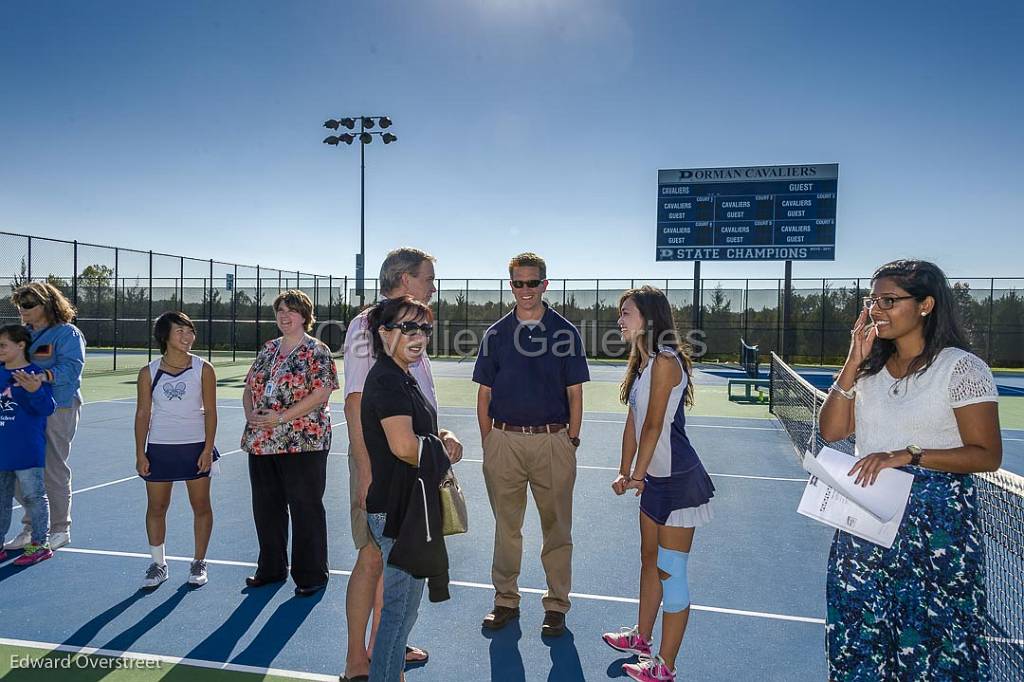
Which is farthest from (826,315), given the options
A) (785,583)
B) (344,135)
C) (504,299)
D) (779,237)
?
(785,583)

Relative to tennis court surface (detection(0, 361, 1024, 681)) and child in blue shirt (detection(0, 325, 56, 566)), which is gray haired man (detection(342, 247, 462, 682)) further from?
child in blue shirt (detection(0, 325, 56, 566))

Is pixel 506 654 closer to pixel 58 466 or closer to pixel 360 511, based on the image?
pixel 360 511

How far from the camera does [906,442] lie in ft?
7.81

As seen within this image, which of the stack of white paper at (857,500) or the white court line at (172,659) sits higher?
the stack of white paper at (857,500)

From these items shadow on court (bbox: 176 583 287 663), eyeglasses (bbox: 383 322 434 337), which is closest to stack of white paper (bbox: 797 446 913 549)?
eyeglasses (bbox: 383 322 434 337)

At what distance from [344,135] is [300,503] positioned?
20493 mm

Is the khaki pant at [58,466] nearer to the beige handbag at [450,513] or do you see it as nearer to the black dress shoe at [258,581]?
the black dress shoe at [258,581]

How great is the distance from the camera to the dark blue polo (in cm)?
402

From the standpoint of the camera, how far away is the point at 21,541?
16.1ft

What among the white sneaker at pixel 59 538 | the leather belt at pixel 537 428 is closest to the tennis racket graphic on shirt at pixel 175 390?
the white sneaker at pixel 59 538

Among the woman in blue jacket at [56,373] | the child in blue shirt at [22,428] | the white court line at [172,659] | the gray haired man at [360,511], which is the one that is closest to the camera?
the gray haired man at [360,511]

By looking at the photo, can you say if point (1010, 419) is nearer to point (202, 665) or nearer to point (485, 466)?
point (485, 466)

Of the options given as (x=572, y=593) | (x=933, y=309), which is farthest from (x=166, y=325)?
(x=933, y=309)

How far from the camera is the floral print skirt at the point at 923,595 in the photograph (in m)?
2.26
